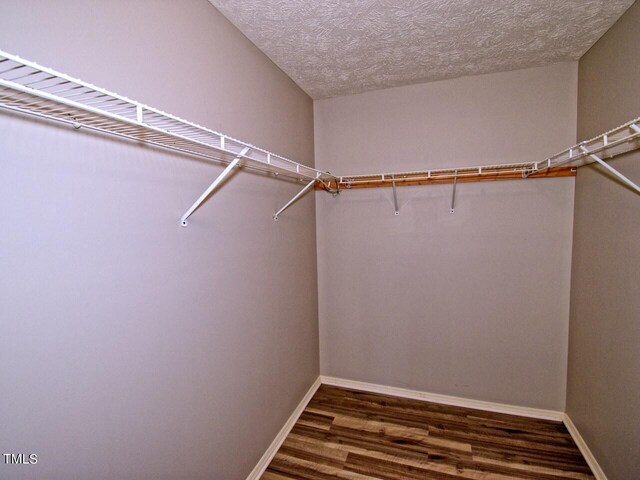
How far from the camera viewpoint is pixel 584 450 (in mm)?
1851

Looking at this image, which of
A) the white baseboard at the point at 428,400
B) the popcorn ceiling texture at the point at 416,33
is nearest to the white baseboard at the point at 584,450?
the white baseboard at the point at 428,400

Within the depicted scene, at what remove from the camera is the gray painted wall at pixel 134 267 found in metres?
0.76

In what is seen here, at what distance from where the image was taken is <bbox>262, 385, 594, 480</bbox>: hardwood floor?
1770 millimetres

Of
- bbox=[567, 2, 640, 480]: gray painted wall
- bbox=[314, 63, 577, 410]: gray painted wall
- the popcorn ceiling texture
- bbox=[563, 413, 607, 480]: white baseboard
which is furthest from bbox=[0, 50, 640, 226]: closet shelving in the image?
bbox=[563, 413, 607, 480]: white baseboard

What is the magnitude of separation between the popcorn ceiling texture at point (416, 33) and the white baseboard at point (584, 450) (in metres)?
2.47

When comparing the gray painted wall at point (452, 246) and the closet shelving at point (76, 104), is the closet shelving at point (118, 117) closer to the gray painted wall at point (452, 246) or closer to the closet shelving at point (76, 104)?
the closet shelving at point (76, 104)

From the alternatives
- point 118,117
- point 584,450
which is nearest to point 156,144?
point 118,117

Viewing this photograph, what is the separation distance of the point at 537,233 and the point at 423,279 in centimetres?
86

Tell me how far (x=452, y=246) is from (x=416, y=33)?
4.80ft

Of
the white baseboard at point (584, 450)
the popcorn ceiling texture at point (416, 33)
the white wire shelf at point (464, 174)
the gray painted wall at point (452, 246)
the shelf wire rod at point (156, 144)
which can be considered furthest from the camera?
the gray painted wall at point (452, 246)

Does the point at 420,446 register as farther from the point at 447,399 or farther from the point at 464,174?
the point at 464,174

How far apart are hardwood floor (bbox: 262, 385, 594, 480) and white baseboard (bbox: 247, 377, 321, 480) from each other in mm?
35

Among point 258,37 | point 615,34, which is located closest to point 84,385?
point 258,37

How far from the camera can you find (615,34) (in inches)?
61.1
